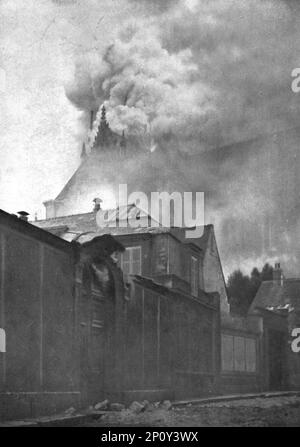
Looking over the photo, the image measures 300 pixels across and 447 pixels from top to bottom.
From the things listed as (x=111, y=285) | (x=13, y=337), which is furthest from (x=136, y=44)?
(x=13, y=337)

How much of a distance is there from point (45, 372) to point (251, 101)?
6668mm

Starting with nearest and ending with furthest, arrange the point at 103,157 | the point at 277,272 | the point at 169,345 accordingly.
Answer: the point at 103,157
the point at 277,272
the point at 169,345

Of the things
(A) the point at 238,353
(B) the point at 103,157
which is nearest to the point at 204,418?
(B) the point at 103,157

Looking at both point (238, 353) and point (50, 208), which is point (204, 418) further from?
point (238, 353)

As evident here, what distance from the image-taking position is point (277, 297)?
67.6 ft

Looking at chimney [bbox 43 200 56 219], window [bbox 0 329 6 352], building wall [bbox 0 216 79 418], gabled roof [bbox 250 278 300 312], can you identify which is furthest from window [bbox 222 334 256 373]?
window [bbox 0 329 6 352]

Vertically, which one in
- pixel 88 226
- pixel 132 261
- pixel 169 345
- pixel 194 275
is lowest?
pixel 169 345

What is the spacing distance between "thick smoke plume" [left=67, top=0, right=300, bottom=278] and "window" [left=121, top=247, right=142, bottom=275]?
4575 mm

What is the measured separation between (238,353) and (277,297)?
8.48ft

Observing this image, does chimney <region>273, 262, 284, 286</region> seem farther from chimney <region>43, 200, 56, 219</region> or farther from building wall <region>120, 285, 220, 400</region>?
chimney <region>43, 200, 56, 219</region>

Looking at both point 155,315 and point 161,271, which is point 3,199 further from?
point 161,271

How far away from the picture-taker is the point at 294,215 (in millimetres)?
13242

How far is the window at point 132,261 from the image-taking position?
1788 centimetres

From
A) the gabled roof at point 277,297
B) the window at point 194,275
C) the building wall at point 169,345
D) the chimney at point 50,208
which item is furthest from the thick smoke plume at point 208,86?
the window at point 194,275
